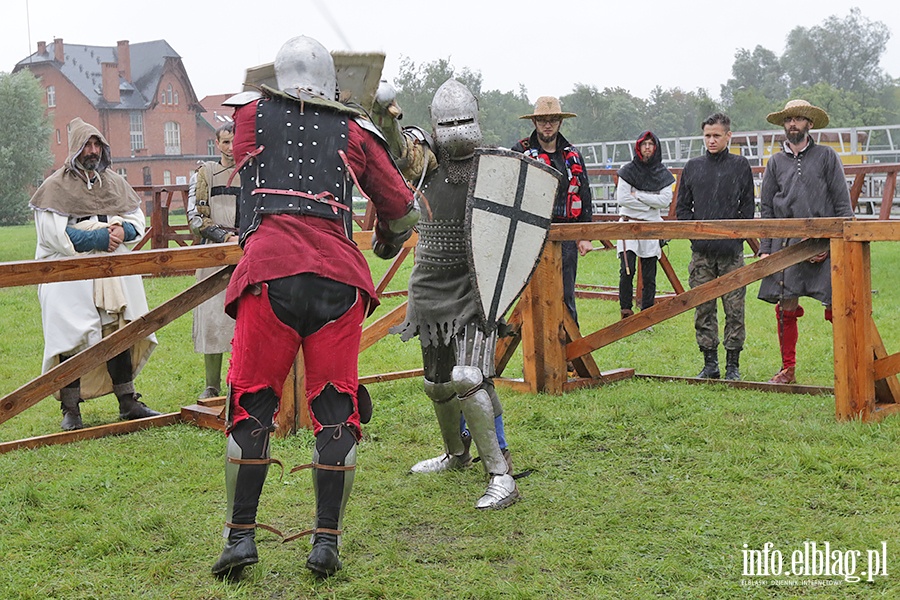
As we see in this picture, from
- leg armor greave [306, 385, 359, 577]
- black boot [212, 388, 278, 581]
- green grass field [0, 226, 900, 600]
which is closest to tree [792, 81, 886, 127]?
green grass field [0, 226, 900, 600]

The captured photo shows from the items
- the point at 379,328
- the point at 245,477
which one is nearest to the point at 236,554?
the point at 245,477

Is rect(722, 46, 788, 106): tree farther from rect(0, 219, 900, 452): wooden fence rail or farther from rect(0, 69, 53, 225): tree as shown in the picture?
rect(0, 219, 900, 452): wooden fence rail

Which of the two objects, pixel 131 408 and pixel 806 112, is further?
pixel 806 112

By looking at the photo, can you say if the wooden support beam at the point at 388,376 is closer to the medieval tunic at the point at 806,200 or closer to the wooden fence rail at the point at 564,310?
the wooden fence rail at the point at 564,310

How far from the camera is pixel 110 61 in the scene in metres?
57.0

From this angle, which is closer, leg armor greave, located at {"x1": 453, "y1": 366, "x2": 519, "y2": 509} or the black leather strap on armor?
the black leather strap on armor

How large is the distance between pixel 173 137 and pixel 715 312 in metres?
54.8

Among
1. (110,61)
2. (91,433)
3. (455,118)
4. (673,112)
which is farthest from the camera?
(673,112)

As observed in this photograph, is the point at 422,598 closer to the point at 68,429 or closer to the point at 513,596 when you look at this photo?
the point at 513,596

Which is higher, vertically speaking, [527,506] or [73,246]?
[73,246]

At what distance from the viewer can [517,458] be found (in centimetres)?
515

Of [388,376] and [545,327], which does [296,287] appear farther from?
[388,376]

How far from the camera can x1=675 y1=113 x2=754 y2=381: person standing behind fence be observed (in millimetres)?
6969

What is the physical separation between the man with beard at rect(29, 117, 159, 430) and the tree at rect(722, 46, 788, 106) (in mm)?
84486
